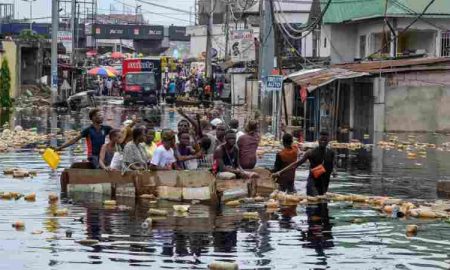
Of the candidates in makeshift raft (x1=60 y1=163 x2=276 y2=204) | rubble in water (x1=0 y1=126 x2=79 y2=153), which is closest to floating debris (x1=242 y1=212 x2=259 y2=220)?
makeshift raft (x1=60 y1=163 x2=276 y2=204)

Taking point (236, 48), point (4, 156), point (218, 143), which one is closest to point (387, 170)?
point (218, 143)

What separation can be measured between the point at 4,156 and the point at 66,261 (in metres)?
15.4

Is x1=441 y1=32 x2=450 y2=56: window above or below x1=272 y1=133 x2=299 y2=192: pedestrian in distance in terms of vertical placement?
above

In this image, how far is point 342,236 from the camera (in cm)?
1335

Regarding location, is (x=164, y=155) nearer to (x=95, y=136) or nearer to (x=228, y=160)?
(x=228, y=160)

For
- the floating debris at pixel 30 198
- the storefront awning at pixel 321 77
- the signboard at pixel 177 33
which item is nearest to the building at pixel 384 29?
the storefront awning at pixel 321 77

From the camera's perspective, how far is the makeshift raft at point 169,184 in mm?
16688

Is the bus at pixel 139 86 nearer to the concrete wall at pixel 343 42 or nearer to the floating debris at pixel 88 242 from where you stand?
the concrete wall at pixel 343 42

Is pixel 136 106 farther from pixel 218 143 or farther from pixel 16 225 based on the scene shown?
pixel 16 225

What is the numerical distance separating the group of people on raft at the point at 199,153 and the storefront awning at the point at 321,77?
1866cm

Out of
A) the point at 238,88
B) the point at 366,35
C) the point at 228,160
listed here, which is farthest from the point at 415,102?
the point at 238,88

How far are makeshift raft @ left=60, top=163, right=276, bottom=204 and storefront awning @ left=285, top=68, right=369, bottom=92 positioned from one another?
1981 cm

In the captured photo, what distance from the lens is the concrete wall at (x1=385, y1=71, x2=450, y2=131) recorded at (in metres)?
39.6

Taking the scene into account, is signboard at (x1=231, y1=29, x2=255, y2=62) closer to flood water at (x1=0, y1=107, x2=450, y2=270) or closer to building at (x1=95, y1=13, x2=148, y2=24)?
flood water at (x1=0, y1=107, x2=450, y2=270)
